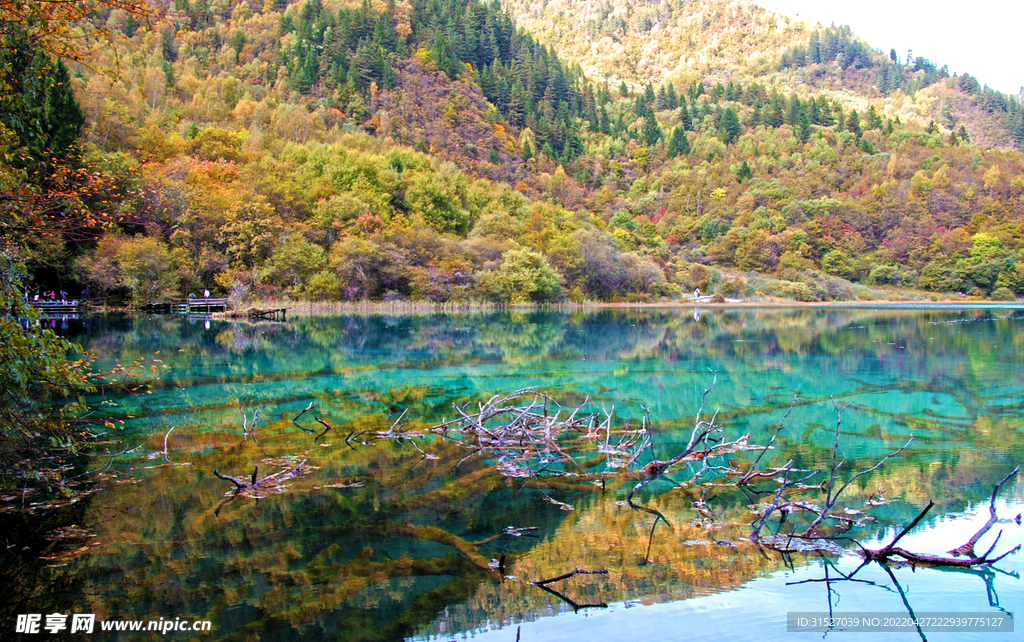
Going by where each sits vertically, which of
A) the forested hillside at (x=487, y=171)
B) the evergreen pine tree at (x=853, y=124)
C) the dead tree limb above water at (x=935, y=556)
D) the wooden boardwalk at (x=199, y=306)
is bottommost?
the wooden boardwalk at (x=199, y=306)

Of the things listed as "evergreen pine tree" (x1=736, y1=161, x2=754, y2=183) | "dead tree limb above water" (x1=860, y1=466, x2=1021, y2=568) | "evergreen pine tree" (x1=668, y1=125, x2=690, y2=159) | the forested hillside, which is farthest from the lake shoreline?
"evergreen pine tree" (x1=668, y1=125, x2=690, y2=159)

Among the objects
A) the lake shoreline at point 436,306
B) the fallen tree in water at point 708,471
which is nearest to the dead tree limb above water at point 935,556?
the fallen tree in water at point 708,471

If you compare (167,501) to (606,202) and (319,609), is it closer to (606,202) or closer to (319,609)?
(319,609)

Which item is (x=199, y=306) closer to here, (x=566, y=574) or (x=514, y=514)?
(x=514, y=514)

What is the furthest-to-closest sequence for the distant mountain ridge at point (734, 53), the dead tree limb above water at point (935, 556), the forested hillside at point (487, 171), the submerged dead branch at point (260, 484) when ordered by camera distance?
the distant mountain ridge at point (734, 53) → the forested hillside at point (487, 171) → the submerged dead branch at point (260, 484) → the dead tree limb above water at point (935, 556)

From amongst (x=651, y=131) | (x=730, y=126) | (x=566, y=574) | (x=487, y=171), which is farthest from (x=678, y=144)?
(x=566, y=574)

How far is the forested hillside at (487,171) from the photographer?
4888 cm

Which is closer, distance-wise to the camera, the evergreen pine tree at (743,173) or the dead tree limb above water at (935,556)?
the dead tree limb above water at (935,556)

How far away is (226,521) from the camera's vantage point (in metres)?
6.98

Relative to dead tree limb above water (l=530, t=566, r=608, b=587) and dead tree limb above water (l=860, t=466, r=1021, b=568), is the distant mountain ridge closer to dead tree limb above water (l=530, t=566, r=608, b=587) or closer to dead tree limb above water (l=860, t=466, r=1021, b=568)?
dead tree limb above water (l=860, t=466, r=1021, b=568)

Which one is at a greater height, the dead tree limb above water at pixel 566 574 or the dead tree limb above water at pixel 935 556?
the dead tree limb above water at pixel 935 556

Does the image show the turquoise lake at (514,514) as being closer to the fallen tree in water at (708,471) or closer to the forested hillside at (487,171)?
the fallen tree in water at (708,471)

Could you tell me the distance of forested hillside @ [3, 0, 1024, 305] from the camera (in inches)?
1924

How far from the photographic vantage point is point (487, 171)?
9569 cm
